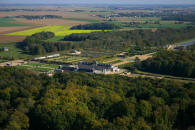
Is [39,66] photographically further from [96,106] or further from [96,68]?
[96,106]

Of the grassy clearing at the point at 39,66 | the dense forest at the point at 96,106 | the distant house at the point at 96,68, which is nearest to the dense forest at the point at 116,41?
the grassy clearing at the point at 39,66

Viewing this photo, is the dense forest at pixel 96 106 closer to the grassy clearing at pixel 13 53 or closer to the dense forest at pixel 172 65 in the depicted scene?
the dense forest at pixel 172 65

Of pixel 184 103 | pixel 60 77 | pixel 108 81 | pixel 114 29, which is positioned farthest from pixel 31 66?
pixel 114 29

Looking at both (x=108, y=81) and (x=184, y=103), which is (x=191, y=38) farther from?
(x=184, y=103)

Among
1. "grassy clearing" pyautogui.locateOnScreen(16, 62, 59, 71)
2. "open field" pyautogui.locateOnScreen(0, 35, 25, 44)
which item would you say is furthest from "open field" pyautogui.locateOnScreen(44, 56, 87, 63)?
"open field" pyautogui.locateOnScreen(0, 35, 25, 44)

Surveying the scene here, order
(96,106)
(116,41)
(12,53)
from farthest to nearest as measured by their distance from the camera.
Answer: (116,41)
(12,53)
(96,106)

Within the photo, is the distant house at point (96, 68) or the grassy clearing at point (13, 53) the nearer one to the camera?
the distant house at point (96, 68)

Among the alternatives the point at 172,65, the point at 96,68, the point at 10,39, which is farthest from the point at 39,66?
the point at 10,39
